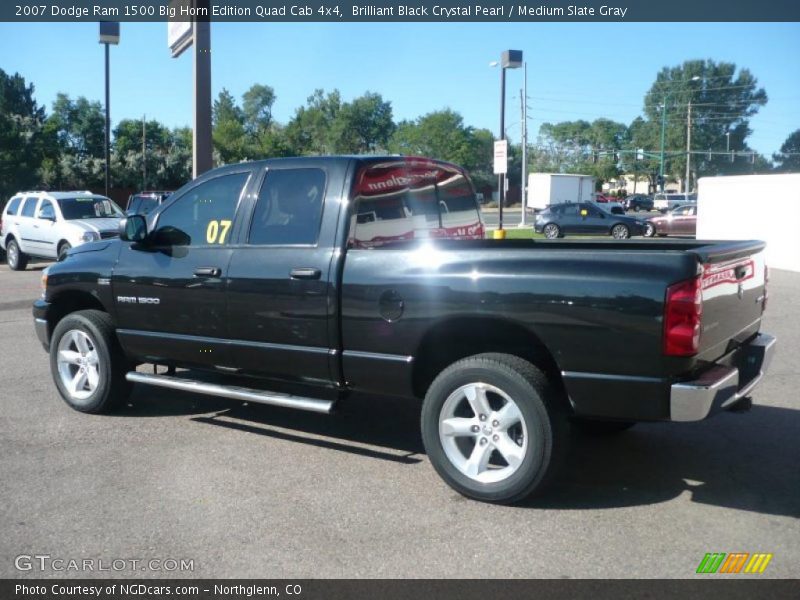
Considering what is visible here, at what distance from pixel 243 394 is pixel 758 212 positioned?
1762 cm

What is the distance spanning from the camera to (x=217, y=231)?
18.7 feet

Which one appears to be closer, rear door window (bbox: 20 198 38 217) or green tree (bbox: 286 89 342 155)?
rear door window (bbox: 20 198 38 217)

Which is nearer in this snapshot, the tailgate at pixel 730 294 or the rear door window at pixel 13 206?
the tailgate at pixel 730 294

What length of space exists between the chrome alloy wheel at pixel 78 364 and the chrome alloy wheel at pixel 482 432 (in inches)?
123

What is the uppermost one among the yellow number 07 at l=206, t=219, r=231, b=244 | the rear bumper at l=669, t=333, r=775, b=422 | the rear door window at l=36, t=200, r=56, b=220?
the rear door window at l=36, t=200, r=56, b=220

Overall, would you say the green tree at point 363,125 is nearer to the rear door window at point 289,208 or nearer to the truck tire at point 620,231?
the truck tire at point 620,231

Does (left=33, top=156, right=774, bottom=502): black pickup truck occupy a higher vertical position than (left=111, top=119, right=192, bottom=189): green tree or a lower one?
lower

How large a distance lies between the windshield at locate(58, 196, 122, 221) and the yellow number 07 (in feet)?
44.7

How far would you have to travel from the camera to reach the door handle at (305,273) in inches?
198

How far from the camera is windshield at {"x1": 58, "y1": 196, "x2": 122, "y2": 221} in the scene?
18266 millimetres

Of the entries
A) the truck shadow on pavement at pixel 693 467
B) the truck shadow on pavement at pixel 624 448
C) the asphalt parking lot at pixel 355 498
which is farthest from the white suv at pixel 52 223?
the truck shadow on pavement at pixel 693 467

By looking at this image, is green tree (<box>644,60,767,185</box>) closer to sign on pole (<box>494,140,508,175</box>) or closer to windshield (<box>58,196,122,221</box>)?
sign on pole (<box>494,140,508,175</box>)

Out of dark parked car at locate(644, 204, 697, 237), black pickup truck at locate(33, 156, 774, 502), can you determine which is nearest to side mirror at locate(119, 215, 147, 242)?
black pickup truck at locate(33, 156, 774, 502)

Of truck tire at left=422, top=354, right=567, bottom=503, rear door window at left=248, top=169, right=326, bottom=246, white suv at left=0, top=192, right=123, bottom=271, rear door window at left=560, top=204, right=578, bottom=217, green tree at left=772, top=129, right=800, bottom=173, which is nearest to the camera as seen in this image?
truck tire at left=422, top=354, right=567, bottom=503
